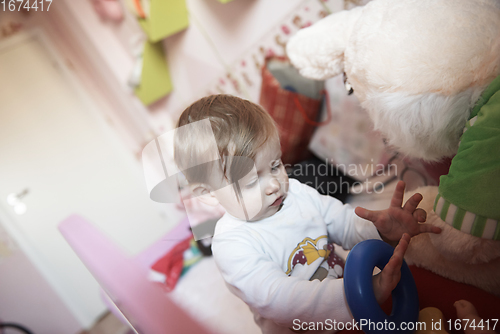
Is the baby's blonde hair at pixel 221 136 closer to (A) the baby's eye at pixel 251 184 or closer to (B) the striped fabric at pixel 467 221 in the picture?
(A) the baby's eye at pixel 251 184

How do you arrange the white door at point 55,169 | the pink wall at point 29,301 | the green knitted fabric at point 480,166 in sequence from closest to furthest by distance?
1. the green knitted fabric at point 480,166
2. the white door at point 55,169
3. the pink wall at point 29,301

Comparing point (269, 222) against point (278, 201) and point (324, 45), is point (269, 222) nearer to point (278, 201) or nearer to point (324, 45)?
point (278, 201)

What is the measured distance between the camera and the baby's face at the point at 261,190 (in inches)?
14.3

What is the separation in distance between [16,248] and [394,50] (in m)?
1.06

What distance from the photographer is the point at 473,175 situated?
287mm

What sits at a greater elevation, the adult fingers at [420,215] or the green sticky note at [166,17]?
the green sticky note at [166,17]

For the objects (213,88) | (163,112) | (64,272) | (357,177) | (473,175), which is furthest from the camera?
(163,112)

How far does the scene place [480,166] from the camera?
0.93ft

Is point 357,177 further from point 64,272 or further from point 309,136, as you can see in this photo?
point 64,272

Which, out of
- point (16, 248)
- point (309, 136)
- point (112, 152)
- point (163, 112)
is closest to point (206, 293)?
point (309, 136)

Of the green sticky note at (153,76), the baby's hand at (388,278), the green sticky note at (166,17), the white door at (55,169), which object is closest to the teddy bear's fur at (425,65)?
the baby's hand at (388,278)

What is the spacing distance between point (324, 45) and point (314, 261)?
0.34 meters

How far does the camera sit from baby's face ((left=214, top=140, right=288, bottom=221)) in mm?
362

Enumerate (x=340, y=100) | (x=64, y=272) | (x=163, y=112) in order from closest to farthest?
(x=340, y=100) < (x=64, y=272) < (x=163, y=112)
